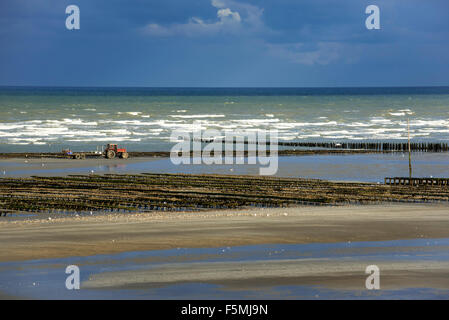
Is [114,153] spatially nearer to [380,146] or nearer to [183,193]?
[183,193]

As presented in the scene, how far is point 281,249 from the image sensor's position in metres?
27.2

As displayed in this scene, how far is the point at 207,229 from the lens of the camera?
3112cm

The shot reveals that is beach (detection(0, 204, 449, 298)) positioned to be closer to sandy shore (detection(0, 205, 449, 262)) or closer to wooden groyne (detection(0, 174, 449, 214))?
sandy shore (detection(0, 205, 449, 262))

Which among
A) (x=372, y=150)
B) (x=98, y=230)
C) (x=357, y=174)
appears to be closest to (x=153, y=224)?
(x=98, y=230)

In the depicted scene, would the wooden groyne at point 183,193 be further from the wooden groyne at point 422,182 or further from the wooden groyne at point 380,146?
the wooden groyne at point 380,146

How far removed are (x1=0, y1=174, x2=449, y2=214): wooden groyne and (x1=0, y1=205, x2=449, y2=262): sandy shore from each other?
9.91 feet

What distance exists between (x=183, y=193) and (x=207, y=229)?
13510mm

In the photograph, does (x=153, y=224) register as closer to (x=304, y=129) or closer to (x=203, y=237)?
(x=203, y=237)

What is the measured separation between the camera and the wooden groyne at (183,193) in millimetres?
39375

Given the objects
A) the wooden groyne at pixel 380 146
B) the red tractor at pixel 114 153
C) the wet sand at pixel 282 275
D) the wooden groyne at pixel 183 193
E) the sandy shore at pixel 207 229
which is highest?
the wooden groyne at pixel 380 146

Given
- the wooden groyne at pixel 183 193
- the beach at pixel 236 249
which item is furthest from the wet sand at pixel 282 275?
the wooden groyne at pixel 183 193

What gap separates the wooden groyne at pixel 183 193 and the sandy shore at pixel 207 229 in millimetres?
3020

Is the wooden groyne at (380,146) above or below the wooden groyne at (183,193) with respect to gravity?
above
